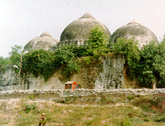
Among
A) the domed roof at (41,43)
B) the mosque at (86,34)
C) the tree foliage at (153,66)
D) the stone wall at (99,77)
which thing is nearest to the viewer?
the tree foliage at (153,66)

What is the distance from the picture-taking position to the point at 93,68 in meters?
17.0

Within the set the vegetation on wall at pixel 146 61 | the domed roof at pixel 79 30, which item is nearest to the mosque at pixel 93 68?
the domed roof at pixel 79 30

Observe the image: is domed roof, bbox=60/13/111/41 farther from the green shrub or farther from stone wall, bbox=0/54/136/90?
the green shrub

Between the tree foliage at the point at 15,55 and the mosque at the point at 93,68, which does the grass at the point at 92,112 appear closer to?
the mosque at the point at 93,68

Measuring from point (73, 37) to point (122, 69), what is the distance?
6.71m

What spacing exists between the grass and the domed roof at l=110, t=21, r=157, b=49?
7915 mm

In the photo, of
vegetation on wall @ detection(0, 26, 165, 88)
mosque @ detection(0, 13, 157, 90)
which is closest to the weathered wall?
mosque @ detection(0, 13, 157, 90)

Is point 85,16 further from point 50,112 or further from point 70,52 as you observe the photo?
point 50,112

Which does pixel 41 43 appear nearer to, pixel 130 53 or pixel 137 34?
pixel 137 34

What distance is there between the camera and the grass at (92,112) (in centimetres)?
939

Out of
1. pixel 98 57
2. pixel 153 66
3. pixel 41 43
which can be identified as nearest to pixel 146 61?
pixel 153 66

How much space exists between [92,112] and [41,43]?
14.7m

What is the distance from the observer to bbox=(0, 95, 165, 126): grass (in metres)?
9.39

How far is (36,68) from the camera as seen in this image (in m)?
19.5
